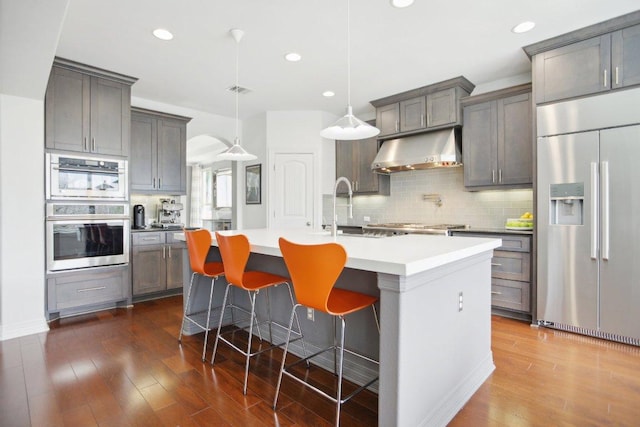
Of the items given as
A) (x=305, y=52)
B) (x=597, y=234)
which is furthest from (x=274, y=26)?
(x=597, y=234)

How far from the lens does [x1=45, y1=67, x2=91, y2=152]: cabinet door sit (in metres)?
3.38

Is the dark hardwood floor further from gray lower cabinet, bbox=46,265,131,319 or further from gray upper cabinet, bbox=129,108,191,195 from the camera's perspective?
gray upper cabinet, bbox=129,108,191,195

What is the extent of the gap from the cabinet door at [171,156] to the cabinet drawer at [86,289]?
1422 millimetres

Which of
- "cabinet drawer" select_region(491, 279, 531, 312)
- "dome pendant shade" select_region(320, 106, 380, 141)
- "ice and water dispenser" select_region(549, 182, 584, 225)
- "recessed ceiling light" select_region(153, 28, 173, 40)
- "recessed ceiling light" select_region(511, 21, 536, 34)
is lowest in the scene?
"cabinet drawer" select_region(491, 279, 531, 312)

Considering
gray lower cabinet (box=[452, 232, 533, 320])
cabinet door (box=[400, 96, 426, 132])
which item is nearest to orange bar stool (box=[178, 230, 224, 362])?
gray lower cabinet (box=[452, 232, 533, 320])

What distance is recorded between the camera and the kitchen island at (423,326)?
57.8 inches

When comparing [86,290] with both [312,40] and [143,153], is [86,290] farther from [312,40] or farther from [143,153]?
[312,40]

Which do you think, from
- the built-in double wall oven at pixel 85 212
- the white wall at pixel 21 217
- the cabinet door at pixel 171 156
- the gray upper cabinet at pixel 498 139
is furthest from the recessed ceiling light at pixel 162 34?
the gray upper cabinet at pixel 498 139

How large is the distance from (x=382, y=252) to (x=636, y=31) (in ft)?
9.89

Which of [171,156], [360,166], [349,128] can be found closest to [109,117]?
[171,156]

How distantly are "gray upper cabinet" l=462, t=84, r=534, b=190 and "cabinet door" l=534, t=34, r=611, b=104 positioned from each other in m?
0.40

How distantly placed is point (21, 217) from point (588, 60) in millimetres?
5401

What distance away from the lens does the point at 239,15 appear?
2734 mm

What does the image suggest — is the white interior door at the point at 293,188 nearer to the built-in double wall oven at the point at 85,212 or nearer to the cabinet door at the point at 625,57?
the built-in double wall oven at the point at 85,212
